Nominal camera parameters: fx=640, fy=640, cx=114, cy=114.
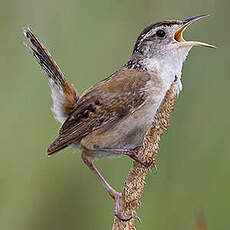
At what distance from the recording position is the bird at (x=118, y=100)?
3.19m

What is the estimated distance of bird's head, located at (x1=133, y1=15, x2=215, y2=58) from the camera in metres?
3.27

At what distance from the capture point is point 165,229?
3340 millimetres

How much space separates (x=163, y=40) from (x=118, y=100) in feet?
1.37

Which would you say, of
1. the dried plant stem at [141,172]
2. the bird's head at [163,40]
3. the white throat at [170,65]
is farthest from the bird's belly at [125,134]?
the dried plant stem at [141,172]

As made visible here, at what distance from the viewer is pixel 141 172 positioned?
7.80ft

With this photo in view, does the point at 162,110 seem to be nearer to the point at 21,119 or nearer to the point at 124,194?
the point at 124,194

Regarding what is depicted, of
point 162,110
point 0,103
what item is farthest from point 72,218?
point 162,110

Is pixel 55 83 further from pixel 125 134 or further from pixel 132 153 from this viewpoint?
pixel 132 153

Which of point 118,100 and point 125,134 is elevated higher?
point 118,100

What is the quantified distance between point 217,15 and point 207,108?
22.0 inches

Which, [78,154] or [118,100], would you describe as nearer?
[118,100]

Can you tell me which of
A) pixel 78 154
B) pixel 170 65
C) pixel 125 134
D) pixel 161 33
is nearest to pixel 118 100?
pixel 125 134

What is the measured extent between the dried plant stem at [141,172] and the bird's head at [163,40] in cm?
87

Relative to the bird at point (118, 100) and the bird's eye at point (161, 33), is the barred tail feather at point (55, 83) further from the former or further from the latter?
the bird's eye at point (161, 33)
